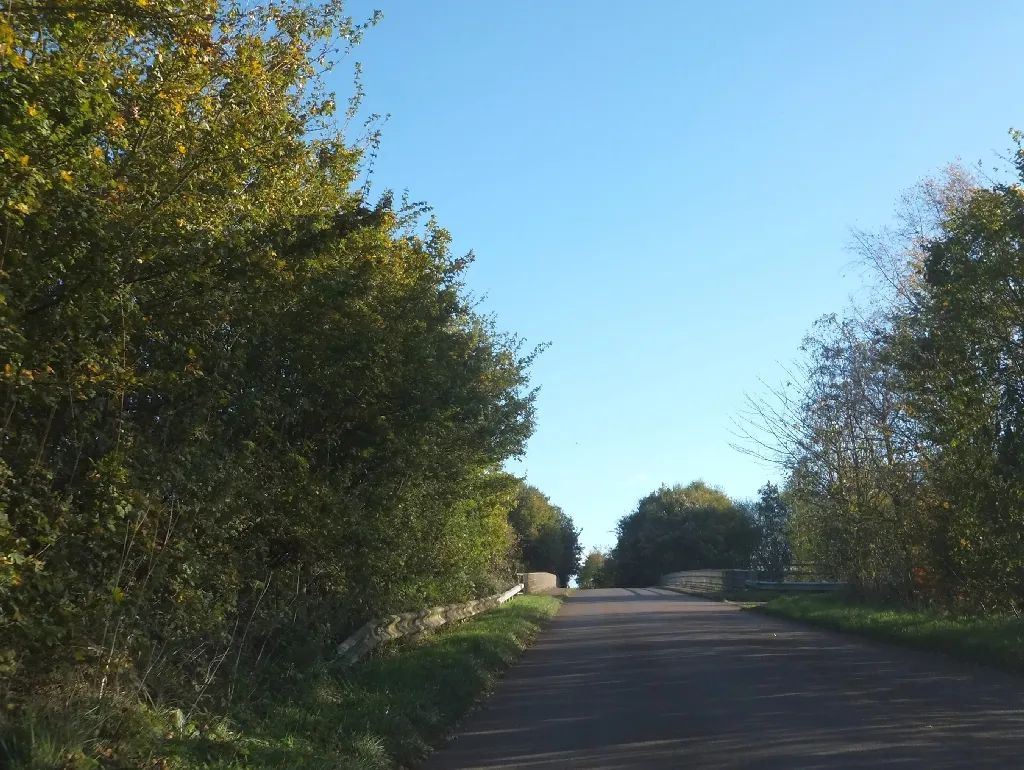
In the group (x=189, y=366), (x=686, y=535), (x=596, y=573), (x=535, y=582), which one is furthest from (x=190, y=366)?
(x=596, y=573)

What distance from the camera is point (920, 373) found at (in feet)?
62.8

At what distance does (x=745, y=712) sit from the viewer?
1084 centimetres

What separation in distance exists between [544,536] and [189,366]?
207 ft

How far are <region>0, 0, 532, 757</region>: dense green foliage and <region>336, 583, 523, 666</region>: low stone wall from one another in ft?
1.31

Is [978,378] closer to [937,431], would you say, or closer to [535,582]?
[937,431]

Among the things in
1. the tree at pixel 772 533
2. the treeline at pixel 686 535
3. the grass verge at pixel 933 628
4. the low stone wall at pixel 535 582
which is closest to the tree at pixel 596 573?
the treeline at pixel 686 535

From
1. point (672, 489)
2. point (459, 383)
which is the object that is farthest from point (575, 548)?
point (459, 383)

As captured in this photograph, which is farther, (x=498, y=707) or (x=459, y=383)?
A: (x=459, y=383)

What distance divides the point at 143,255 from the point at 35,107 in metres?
1.59

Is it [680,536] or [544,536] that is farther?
[680,536]

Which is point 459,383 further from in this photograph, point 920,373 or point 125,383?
point 920,373

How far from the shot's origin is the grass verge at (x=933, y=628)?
14.9 metres

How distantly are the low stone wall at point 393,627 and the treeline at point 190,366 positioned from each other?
417mm

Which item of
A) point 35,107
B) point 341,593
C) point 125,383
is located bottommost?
point 341,593
